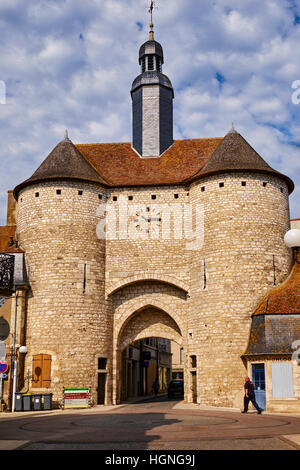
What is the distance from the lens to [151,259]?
909 inches

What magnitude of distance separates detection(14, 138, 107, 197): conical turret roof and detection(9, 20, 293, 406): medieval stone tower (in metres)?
0.07

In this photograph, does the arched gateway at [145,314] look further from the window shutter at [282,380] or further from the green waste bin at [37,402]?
the window shutter at [282,380]

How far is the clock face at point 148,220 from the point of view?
23.5m

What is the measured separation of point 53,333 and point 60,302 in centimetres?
131

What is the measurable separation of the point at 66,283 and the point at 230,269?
22.9 feet

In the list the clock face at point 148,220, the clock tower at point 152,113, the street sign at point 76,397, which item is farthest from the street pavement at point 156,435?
the clock tower at point 152,113

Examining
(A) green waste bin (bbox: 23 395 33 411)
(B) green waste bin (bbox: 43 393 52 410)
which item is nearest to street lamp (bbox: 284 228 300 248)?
(B) green waste bin (bbox: 43 393 52 410)

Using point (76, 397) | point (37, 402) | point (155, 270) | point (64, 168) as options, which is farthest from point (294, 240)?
point (37, 402)

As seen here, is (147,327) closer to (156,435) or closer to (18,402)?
(18,402)

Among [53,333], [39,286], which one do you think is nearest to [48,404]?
[53,333]

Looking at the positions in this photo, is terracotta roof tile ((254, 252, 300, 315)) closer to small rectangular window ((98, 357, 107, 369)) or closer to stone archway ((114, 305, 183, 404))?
stone archway ((114, 305, 183, 404))

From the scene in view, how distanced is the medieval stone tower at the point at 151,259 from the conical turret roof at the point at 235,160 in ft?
0.22

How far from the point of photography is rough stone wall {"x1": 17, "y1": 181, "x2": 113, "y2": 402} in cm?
2158

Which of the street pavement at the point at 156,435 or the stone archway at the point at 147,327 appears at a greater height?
the stone archway at the point at 147,327
